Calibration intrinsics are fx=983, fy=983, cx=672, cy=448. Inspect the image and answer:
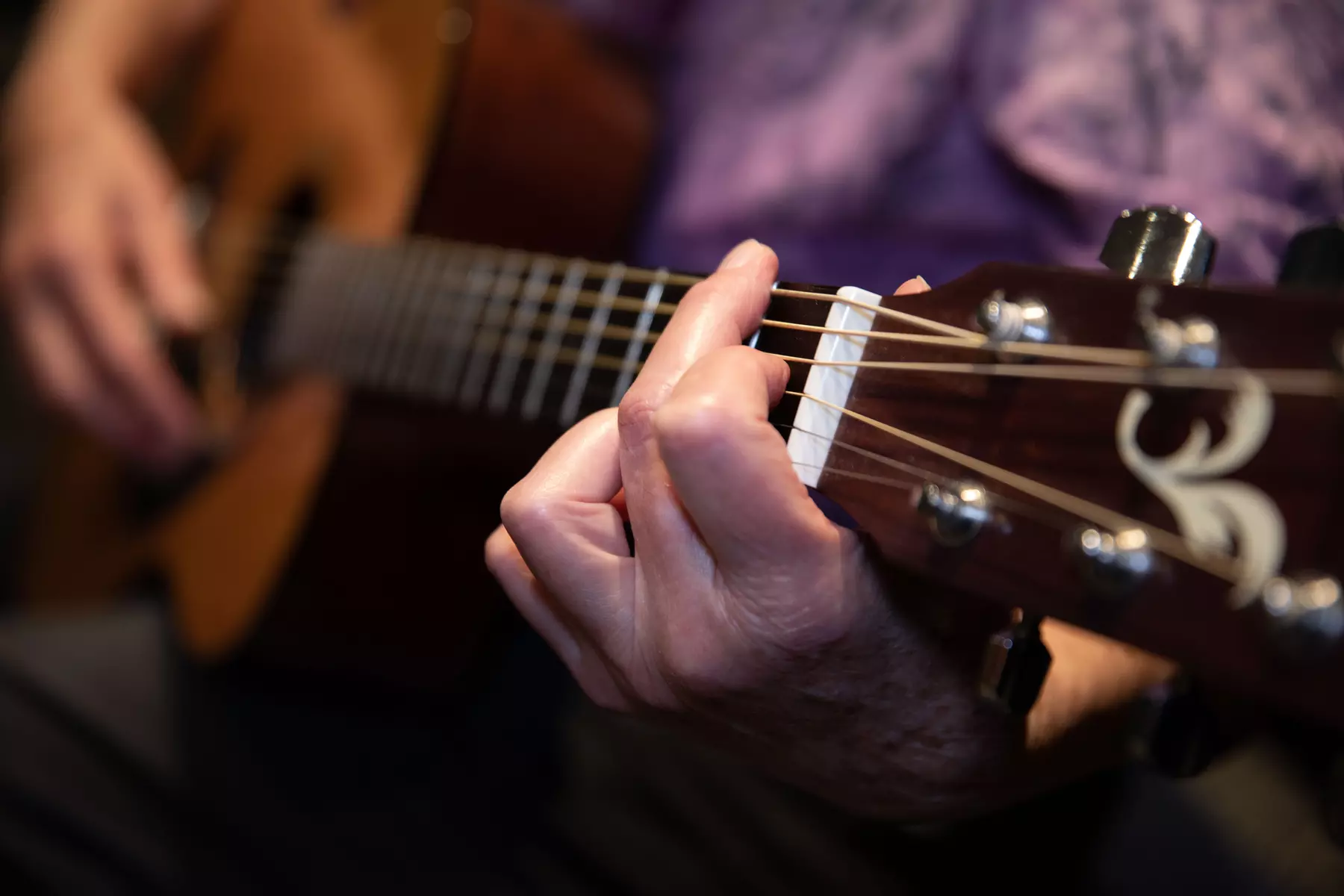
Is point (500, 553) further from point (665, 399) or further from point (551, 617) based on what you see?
point (665, 399)

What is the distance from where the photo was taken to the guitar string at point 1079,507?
282 mm

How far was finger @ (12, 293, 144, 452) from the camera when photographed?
1073 mm

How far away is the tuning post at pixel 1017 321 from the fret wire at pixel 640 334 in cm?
21

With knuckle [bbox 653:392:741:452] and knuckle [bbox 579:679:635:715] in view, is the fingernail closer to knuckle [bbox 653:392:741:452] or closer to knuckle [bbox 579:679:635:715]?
knuckle [bbox 653:392:741:452]

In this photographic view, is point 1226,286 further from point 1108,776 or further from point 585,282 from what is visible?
point 1108,776

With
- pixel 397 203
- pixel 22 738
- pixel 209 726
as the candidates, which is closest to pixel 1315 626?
pixel 397 203

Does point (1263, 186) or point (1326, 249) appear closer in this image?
point (1326, 249)

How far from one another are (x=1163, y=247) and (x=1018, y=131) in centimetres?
31

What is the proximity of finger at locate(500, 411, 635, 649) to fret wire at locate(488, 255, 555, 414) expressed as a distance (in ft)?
0.76

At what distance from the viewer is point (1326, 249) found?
31 centimetres

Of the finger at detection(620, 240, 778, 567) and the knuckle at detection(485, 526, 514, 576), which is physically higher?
the finger at detection(620, 240, 778, 567)

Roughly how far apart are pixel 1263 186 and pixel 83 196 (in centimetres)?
108

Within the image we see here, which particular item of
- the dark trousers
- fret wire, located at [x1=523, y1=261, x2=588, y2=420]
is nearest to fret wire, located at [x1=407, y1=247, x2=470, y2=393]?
fret wire, located at [x1=523, y1=261, x2=588, y2=420]

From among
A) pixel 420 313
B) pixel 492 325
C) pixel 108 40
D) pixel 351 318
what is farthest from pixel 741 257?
pixel 108 40
